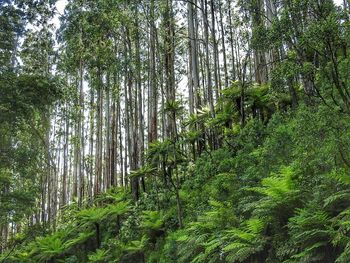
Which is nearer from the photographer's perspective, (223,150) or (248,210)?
(248,210)

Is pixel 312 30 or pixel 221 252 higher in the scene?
pixel 312 30

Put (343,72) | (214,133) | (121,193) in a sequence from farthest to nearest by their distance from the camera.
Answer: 1. (121,193)
2. (214,133)
3. (343,72)

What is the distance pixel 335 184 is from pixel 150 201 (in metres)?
6.96

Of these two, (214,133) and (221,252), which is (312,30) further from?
(214,133)

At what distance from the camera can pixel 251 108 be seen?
1220 cm

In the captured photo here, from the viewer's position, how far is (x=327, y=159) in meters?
6.41

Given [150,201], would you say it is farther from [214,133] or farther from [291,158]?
[291,158]

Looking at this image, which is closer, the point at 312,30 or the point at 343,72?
the point at 312,30

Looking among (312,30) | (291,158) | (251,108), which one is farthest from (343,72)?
(251,108)

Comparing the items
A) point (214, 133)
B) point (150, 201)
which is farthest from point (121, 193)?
point (214, 133)

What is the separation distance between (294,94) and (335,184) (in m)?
4.91

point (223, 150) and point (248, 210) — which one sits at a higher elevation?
point (223, 150)

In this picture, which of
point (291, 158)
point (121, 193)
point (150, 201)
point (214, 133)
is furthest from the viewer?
point (121, 193)

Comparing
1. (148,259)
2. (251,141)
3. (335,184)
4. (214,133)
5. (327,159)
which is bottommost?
(148,259)
